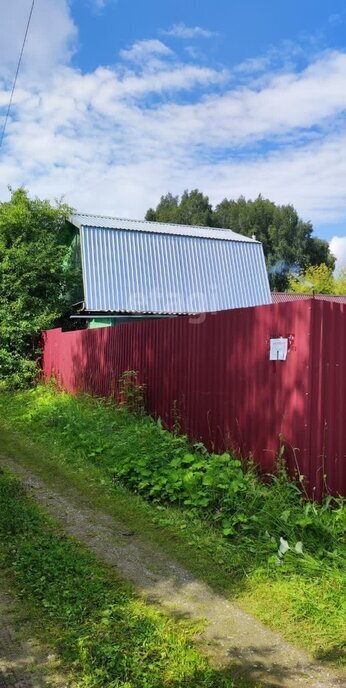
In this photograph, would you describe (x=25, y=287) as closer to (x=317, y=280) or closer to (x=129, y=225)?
(x=129, y=225)

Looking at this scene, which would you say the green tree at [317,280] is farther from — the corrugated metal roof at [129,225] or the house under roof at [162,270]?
the house under roof at [162,270]

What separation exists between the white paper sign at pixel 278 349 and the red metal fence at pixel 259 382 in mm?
54

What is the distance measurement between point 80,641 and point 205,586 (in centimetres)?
111

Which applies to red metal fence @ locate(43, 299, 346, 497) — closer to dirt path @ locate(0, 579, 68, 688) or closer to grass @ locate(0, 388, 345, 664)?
grass @ locate(0, 388, 345, 664)

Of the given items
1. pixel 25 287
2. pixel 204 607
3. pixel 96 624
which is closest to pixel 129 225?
pixel 25 287

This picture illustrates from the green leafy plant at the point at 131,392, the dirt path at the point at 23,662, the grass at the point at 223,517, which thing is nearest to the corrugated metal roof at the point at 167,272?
the green leafy plant at the point at 131,392

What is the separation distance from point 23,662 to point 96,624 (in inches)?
17.5

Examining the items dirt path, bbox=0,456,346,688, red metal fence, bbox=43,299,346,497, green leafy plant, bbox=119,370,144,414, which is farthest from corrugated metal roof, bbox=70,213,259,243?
dirt path, bbox=0,456,346,688

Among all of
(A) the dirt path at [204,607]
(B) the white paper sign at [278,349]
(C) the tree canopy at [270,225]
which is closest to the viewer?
(A) the dirt path at [204,607]

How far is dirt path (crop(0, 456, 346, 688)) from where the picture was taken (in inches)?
109

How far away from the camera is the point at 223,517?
478cm

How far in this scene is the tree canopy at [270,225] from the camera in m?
52.1

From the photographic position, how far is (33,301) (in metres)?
15.9

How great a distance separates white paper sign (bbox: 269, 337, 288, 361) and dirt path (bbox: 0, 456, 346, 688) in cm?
211
